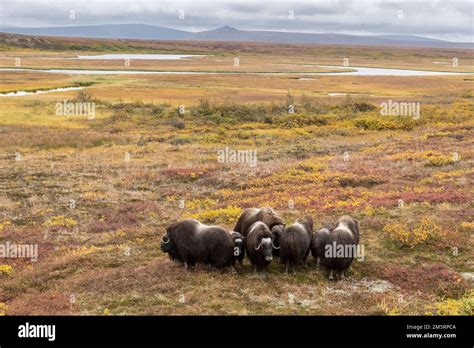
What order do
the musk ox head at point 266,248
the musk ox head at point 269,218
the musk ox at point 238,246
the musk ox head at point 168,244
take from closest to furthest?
1. the musk ox head at point 266,248
2. the musk ox at point 238,246
3. the musk ox head at point 168,244
4. the musk ox head at point 269,218

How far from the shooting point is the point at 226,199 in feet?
84.0

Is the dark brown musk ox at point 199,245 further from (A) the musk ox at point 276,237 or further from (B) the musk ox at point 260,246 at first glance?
(A) the musk ox at point 276,237

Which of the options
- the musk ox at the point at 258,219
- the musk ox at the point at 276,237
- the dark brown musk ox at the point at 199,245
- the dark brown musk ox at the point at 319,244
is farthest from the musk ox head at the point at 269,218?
the dark brown musk ox at the point at 199,245

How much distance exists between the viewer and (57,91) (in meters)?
83.2

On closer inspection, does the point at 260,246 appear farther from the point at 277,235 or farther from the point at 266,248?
the point at 277,235

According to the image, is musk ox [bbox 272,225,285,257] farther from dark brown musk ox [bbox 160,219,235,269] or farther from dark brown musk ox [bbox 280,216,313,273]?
dark brown musk ox [bbox 160,219,235,269]

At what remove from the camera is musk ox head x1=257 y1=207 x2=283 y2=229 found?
1628 cm

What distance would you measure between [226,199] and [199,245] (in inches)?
422

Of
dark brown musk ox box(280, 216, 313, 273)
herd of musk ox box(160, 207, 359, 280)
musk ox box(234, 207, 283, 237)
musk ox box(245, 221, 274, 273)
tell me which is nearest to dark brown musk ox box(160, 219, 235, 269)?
herd of musk ox box(160, 207, 359, 280)

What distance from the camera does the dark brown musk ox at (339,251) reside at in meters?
14.3

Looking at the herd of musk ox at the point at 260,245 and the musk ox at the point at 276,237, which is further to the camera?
the musk ox at the point at 276,237

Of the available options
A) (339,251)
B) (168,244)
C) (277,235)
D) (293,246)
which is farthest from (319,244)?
(168,244)

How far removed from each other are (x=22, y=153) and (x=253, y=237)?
98.3 ft
